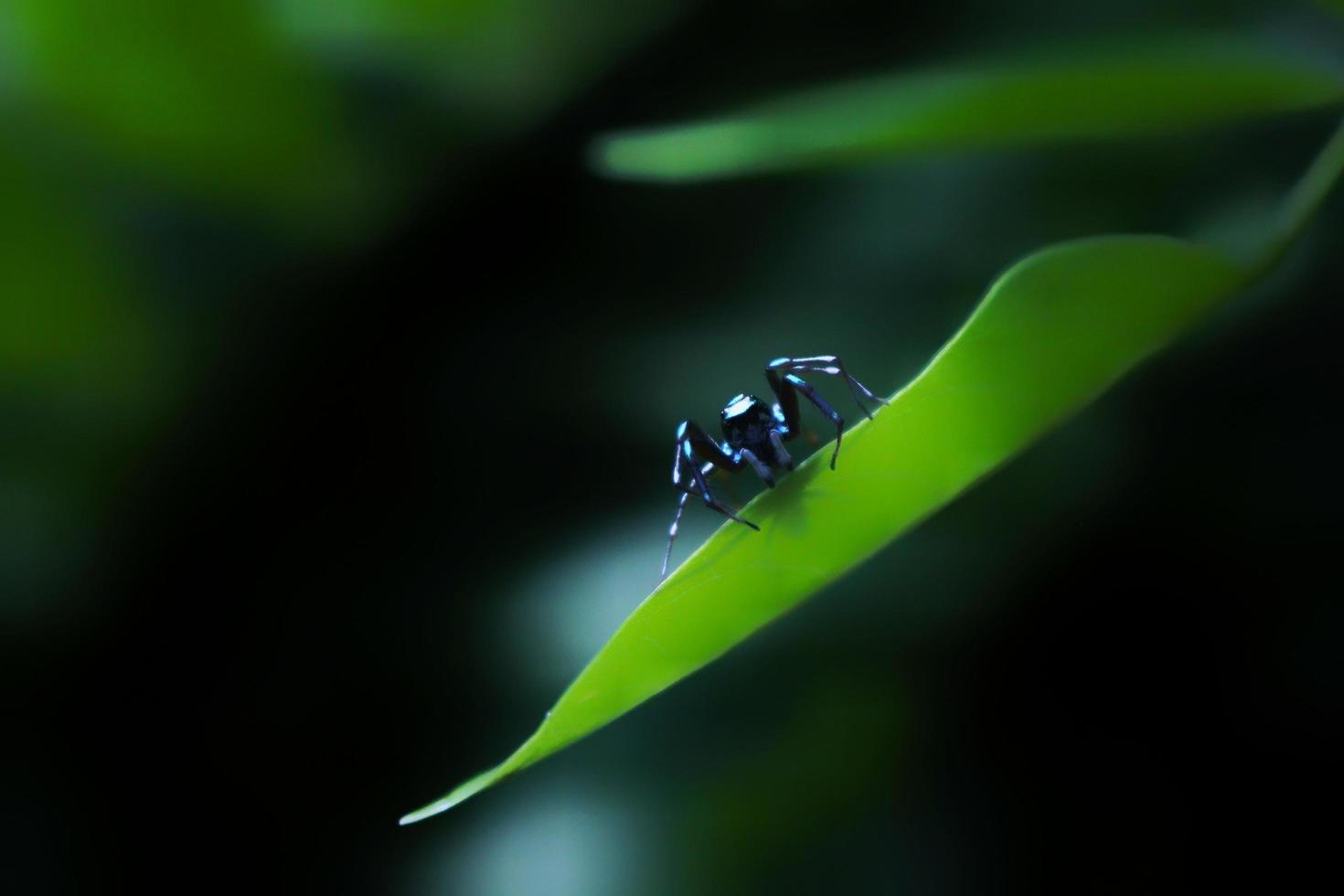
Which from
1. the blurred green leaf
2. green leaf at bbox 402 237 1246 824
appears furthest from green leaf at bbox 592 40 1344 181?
the blurred green leaf

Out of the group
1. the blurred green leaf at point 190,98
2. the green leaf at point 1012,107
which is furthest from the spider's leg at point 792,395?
the blurred green leaf at point 190,98

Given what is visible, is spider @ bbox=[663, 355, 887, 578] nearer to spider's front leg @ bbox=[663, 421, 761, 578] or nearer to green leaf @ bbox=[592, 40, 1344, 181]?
spider's front leg @ bbox=[663, 421, 761, 578]

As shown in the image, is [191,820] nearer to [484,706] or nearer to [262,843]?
[262,843]

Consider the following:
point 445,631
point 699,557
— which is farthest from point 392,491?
point 699,557

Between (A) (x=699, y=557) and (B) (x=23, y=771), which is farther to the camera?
(B) (x=23, y=771)

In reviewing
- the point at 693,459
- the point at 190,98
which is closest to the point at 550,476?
the point at 693,459

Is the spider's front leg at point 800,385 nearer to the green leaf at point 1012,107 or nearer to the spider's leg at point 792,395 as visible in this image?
the spider's leg at point 792,395

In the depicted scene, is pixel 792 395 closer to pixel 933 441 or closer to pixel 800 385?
pixel 800 385
